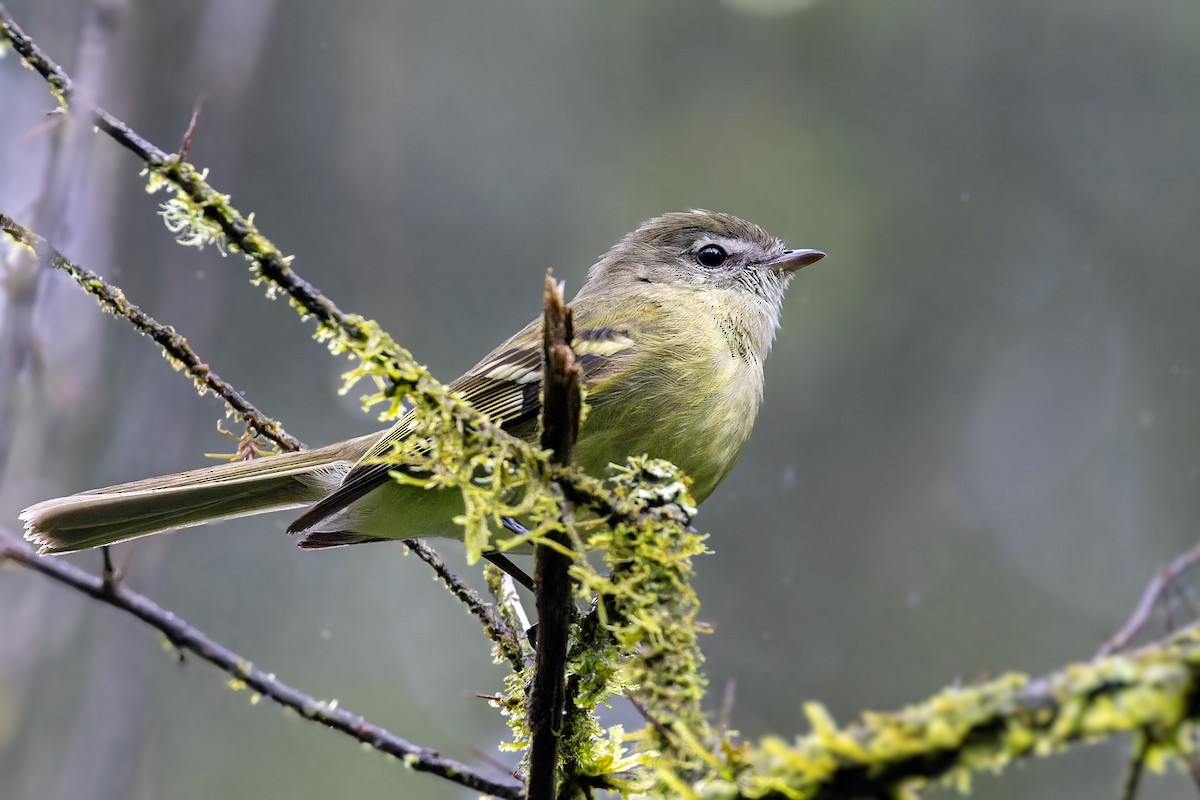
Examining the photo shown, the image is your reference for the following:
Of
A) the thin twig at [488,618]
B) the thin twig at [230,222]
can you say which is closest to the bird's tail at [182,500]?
the thin twig at [488,618]

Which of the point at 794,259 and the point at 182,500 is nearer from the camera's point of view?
A: the point at 182,500

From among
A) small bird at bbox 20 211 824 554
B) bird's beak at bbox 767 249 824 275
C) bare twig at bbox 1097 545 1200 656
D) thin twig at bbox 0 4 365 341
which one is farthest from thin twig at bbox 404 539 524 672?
bird's beak at bbox 767 249 824 275

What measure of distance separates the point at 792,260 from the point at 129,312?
111 inches

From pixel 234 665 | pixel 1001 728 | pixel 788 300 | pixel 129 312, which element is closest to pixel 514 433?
pixel 129 312

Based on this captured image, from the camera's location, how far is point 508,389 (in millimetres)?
3293

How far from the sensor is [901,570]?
7.54 meters

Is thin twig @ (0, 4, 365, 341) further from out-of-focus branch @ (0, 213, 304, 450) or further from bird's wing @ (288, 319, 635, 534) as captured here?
bird's wing @ (288, 319, 635, 534)

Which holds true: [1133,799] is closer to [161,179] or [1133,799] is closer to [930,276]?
[161,179]

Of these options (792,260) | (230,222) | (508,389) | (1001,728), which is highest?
(792,260)

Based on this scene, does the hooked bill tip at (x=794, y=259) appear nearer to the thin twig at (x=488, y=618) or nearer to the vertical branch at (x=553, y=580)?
the thin twig at (x=488, y=618)

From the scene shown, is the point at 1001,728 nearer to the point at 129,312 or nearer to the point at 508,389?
the point at 129,312

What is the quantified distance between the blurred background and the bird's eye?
2.75 meters

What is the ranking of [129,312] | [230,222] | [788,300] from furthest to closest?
1. [788,300]
2. [129,312]
3. [230,222]

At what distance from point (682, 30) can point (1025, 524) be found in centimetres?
488
